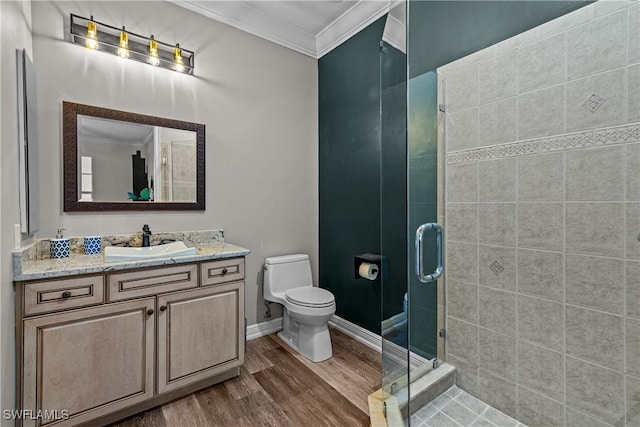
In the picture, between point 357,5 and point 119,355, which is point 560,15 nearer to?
point 357,5

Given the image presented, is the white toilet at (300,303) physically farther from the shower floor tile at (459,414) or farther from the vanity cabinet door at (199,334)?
the shower floor tile at (459,414)

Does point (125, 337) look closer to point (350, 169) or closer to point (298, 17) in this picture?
point (350, 169)

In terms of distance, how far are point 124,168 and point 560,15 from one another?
8.55ft

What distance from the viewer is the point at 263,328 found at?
2.56 metres

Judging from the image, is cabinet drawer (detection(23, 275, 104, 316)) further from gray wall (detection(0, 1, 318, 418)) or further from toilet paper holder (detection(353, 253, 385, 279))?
toilet paper holder (detection(353, 253, 385, 279))

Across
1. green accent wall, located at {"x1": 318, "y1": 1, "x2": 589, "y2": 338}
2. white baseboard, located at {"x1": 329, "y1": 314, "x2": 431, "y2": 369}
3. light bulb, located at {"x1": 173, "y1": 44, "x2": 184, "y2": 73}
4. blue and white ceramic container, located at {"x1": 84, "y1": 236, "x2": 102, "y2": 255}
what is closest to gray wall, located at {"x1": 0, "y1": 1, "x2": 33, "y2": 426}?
blue and white ceramic container, located at {"x1": 84, "y1": 236, "x2": 102, "y2": 255}

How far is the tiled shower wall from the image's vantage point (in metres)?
1.21

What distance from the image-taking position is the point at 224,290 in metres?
1.87

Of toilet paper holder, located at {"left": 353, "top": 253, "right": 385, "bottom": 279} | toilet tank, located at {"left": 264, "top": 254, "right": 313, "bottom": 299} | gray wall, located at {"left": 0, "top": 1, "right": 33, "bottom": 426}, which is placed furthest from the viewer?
toilet tank, located at {"left": 264, "top": 254, "right": 313, "bottom": 299}

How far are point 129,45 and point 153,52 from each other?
0.16 meters

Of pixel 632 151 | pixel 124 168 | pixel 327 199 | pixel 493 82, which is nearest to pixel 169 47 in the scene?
pixel 124 168

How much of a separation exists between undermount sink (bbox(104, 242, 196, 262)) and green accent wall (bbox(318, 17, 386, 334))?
4.31 ft

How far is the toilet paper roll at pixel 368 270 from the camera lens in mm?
2145

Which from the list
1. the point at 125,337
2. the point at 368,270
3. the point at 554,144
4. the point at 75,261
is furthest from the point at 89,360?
the point at 554,144
